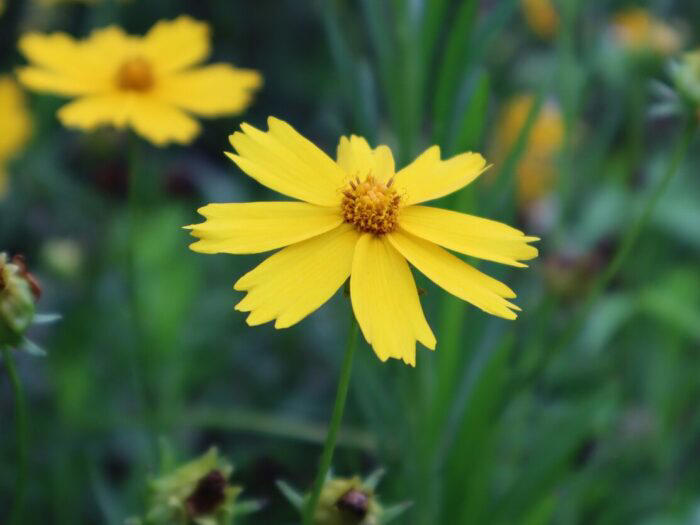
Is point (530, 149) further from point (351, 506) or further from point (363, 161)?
point (351, 506)

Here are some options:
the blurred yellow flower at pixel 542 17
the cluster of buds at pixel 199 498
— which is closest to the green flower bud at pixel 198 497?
the cluster of buds at pixel 199 498

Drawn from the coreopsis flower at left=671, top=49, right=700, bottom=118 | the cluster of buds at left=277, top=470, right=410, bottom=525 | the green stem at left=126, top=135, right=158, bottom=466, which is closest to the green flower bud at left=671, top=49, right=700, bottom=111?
the coreopsis flower at left=671, top=49, right=700, bottom=118

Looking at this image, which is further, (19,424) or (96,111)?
(96,111)

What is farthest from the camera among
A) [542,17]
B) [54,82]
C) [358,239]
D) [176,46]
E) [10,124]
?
[542,17]

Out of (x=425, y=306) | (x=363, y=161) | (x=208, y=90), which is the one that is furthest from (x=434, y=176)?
(x=208, y=90)

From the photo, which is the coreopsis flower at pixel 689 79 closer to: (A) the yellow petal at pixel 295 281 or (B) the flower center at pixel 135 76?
(A) the yellow petal at pixel 295 281

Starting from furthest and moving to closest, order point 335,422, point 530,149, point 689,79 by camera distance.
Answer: point 530,149
point 689,79
point 335,422

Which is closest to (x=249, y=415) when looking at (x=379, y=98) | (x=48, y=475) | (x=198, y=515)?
(x=48, y=475)

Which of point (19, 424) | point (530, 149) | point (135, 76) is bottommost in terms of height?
point (19, 424)

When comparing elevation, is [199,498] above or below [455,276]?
below
